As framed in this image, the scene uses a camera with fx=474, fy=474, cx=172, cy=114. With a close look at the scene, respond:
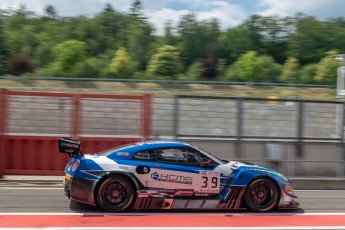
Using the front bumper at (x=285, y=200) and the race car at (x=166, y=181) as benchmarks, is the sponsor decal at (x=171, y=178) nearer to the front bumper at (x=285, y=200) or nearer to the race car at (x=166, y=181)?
the race car at (x=166, y=181)

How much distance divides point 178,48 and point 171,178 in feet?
295

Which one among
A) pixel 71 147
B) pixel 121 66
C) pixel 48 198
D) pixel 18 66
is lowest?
pixel 48 198

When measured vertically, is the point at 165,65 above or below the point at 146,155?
above

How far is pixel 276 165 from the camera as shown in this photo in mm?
14266

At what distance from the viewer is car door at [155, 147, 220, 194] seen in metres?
8.95

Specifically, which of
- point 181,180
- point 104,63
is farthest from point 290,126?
point 104,63

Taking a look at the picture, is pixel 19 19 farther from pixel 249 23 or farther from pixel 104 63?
pixel 249 23

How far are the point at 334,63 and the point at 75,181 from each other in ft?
206

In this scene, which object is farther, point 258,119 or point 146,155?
point 258,119

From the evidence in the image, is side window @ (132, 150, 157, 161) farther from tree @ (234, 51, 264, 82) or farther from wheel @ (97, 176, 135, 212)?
tree @ (234, 51, 264, 82)

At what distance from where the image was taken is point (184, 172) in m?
9.04

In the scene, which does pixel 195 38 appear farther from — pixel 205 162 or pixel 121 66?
pixel 205 162

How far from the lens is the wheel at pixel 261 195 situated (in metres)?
9.28

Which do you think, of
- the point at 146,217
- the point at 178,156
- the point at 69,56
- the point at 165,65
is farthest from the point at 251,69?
the point at 146,217
